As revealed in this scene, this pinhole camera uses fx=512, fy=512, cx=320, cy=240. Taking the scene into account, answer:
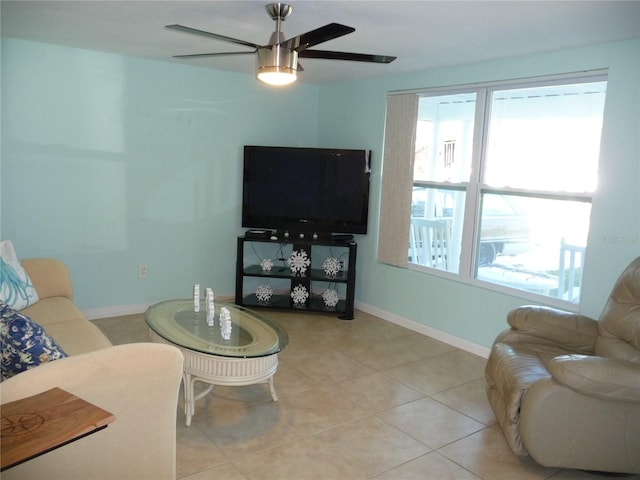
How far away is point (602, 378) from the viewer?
2.30 m

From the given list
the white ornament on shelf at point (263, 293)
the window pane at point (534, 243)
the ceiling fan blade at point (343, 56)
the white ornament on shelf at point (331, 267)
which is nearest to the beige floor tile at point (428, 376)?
the window pane at point (534, 243)

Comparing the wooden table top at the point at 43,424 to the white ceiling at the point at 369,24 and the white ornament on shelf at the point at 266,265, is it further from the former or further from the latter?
the white ornament on shelf at the point at 266,265

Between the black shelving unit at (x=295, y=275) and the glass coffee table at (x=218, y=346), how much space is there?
5.51 feet

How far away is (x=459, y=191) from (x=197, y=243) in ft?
8.28

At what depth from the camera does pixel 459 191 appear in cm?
433

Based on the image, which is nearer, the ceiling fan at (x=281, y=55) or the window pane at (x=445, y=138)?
the ceiling fan at (x=281, y=55)

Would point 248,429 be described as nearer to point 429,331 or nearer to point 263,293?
point 429,331

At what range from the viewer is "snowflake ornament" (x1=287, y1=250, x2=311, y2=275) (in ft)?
16.5

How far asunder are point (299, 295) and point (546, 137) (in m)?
2.60

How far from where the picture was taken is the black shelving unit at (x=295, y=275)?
490cm

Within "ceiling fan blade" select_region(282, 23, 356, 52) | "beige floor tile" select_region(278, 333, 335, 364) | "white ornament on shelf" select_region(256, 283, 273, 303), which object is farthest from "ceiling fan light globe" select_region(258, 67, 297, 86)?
"white ornament on shelf" select_region(256, 283, 273, 303)

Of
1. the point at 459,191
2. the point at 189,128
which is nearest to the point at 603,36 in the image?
Answer: the point at 459,191

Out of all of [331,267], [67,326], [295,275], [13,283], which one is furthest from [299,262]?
[13,283]

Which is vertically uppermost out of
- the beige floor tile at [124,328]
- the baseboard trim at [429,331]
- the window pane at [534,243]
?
the window pane at [534,243]
